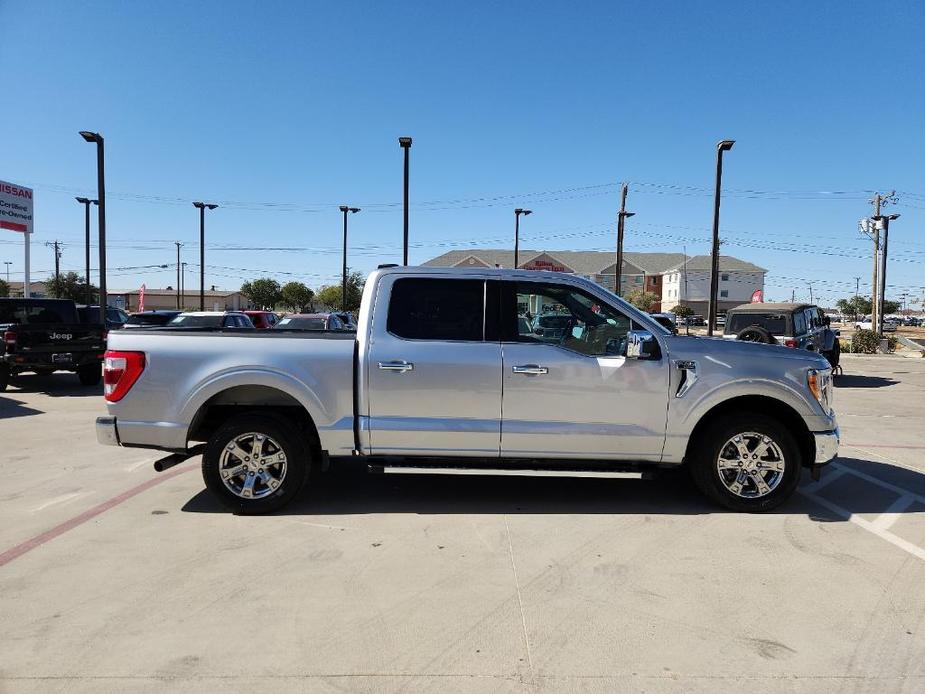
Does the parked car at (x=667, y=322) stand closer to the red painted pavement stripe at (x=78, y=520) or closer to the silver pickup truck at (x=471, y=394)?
the silver pickup truck at (x=471, y=394)

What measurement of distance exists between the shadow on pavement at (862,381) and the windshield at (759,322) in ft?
6.93

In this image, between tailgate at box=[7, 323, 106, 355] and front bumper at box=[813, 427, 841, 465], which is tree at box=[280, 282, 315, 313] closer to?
tailgate at box=[7, 323, 106, 355]

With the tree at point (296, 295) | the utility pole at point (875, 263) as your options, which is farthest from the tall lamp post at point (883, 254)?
the tree at point (296, 295)

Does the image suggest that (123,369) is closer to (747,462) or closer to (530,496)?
(530,496)

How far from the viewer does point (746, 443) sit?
4.94m

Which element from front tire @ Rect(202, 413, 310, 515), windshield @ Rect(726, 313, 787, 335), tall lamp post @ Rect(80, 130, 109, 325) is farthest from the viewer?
tall lamp post @ Rect(80, 130, 109, 325)

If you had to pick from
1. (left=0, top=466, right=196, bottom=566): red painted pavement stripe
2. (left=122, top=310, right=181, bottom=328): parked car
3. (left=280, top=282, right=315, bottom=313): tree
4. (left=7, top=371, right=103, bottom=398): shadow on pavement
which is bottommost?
(left=7, top=371, right=103, bottom=398): shadow on pavement

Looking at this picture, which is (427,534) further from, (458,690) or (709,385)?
(709,385)

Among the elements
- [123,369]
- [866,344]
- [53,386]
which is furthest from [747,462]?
[866,344]

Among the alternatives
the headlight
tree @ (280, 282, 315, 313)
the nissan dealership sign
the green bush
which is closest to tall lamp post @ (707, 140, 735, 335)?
the green bush

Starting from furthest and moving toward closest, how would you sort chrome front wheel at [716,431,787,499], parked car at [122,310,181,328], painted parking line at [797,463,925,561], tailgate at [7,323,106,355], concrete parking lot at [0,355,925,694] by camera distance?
parked car at [122,310,181,328] < tailgate at [7,323,106,355] < chrome front wheel at [716,431,787,499] < painted parking line at [797,463,925,561] < concrete parking lot at [0,355,925,694]

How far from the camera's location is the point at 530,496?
5.46 metres

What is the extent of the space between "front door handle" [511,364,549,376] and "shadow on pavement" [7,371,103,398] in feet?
33.3

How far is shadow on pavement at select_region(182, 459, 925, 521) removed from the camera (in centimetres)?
511
